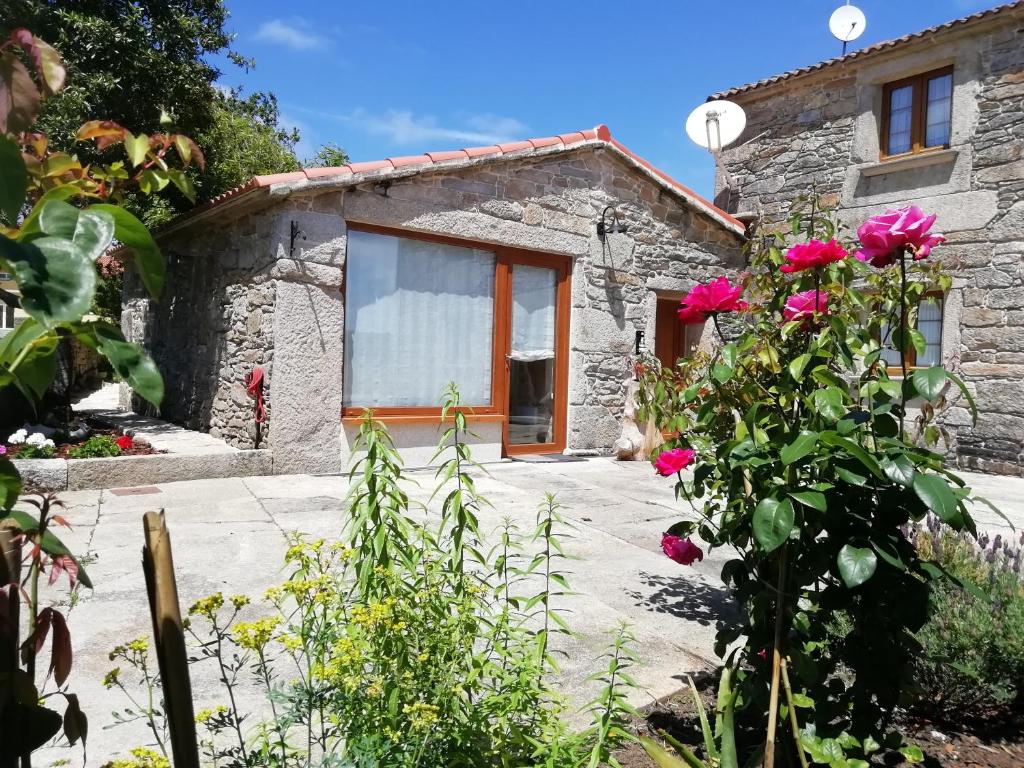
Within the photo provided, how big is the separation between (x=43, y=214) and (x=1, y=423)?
7.57 meters

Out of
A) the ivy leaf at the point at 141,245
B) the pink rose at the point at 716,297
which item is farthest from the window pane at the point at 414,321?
the ivy leaf at the point at 141,245

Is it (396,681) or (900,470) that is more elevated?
(900,470)

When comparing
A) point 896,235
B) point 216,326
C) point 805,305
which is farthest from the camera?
point 216,326

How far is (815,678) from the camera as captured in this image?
5.44 feet

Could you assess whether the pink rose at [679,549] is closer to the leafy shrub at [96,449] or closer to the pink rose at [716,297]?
the pink rose at [716,297]

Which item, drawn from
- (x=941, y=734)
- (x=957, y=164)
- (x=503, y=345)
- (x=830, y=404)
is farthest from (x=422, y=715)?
(x=957, y=164)

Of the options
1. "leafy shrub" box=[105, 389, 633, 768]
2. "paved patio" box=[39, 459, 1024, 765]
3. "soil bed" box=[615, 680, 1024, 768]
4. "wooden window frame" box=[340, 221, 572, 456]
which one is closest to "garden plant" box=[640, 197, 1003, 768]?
"soil bed" box=[615, 680, 1024, 768]

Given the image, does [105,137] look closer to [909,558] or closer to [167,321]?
[909,558]

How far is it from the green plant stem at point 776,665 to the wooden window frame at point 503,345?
4.90 metres

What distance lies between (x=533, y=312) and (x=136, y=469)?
4.25 m

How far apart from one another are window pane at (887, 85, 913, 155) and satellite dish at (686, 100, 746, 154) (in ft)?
6.10

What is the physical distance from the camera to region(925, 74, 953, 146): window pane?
8367 millimetres

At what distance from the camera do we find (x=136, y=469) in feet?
18.3

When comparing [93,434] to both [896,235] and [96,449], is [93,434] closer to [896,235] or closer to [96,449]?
[96,449]
